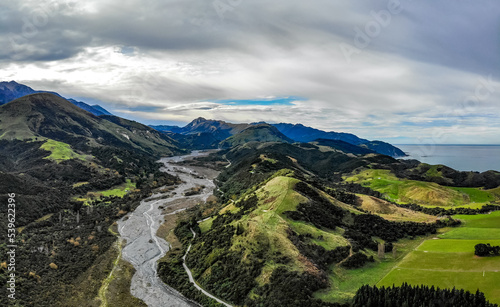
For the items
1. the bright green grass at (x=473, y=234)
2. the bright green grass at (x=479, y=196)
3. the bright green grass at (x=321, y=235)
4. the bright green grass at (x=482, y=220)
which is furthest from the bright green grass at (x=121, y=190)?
the bright green grass at (x=479, y=196)

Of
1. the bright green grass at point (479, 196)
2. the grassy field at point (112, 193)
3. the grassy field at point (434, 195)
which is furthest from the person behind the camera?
the grassy field at point (112, 193)

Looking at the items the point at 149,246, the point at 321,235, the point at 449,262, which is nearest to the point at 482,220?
the point at 449,262

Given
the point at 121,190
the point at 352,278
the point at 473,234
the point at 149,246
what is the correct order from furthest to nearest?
the point at 121,190
the point at 149,246
the point at 473,234
the point at 352,278

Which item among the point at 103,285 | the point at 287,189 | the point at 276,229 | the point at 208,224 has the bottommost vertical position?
the point at 103,285

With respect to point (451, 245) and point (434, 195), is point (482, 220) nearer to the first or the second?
point (451, 245)

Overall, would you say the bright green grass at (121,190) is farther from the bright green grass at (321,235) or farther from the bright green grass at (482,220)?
the bright green grass at (482,220)

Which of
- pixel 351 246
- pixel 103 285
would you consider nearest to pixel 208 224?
pixel 103 285

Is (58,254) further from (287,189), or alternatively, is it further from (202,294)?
(287,189)
